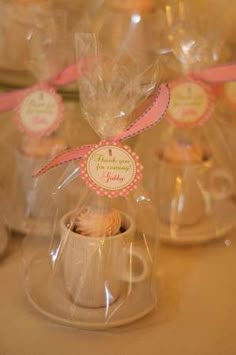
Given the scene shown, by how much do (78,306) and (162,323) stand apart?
3.7 inches

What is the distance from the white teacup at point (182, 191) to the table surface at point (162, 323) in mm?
74

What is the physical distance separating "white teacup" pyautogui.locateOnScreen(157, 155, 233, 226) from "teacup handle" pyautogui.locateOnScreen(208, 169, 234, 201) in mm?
15

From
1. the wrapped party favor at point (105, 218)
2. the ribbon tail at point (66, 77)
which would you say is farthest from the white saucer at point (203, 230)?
the ribbon tail at point (66, 77)

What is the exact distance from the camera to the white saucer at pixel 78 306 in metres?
0.62

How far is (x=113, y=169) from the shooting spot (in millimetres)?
610

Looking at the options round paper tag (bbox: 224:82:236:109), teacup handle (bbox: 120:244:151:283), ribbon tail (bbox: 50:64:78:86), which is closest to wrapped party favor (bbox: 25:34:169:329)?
teacup handle (bbox: 120:244:151:283)

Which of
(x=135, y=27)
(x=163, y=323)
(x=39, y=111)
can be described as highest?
(x=135, y=27)

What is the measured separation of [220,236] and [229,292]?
13 centimetres

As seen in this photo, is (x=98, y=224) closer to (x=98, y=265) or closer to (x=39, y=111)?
(x=98, y=265)

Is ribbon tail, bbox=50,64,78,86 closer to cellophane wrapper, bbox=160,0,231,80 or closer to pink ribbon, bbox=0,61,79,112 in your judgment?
pink ribbon, bbox=0,61,79,112

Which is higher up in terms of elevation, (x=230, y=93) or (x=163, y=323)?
(x=230, y=93)

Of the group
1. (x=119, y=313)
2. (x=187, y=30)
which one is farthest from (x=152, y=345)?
(x=187, y=30)

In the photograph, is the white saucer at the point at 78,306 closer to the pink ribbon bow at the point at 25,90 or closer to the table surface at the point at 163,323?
the table surface at the point at 163,323

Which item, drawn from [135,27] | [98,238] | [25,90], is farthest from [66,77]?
[98,238]
